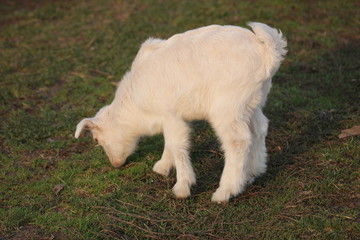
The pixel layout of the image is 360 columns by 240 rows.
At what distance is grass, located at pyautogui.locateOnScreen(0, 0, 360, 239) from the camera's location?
5.29m

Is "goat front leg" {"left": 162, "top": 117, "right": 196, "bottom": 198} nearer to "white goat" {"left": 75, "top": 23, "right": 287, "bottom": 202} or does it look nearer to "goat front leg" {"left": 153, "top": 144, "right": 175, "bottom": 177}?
"white goat" {"left": 75, "top": 23, "right": 287, "bottom": 202}

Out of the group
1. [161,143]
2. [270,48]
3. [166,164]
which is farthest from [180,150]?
[161,143]

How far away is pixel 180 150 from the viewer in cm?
579

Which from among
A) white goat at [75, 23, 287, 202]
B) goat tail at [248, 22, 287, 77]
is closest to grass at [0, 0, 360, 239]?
white goat at [75, 23, 287, 202]

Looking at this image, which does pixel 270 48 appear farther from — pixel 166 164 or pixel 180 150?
pixel 166 164

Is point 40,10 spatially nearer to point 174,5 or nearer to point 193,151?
point 174,5

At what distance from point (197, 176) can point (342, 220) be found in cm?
199

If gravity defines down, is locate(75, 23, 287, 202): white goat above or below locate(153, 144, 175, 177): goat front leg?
above

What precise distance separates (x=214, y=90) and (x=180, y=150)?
2.78 feet

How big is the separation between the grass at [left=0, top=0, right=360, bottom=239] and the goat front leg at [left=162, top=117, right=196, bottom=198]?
19 centimetres

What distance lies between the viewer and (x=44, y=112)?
341 inches

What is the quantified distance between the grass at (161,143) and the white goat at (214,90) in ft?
1.48

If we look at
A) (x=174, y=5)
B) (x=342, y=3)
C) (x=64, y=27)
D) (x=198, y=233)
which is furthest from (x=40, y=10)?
(x=198, y=233)

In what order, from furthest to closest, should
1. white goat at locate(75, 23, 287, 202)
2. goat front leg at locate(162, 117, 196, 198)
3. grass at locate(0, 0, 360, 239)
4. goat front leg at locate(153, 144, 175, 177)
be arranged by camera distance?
goat front leg at locate(153, 144, 175, 177)
goat front leg at locate(162, 117, 196, 198)
white goat at locate(75, 23, 287, 202)
grass at locate(0, 0, 360, 239)
